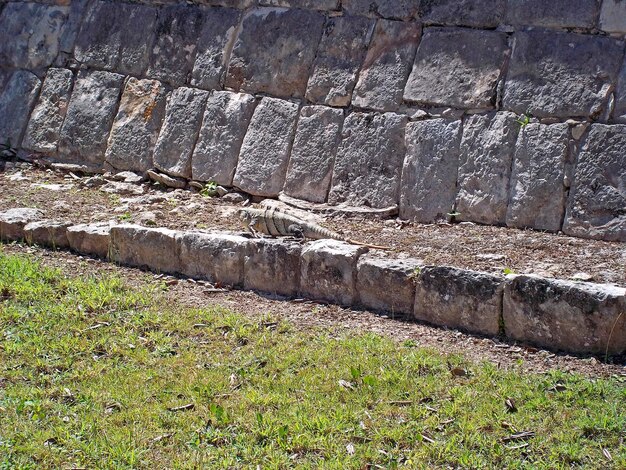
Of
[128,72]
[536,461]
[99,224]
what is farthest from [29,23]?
[536,461]

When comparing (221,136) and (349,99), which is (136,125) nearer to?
(221,136)

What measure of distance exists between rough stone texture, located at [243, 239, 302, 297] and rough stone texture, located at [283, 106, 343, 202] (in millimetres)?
1296

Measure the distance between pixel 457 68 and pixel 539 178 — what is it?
46.1 inches

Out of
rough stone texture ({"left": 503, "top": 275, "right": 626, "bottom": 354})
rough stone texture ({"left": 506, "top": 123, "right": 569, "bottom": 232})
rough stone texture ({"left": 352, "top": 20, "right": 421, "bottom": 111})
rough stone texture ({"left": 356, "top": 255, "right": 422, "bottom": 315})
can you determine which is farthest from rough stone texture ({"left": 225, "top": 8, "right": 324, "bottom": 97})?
rough stone texture ({"left": 503, "top": 275, "right": 626, "bottom": 354})

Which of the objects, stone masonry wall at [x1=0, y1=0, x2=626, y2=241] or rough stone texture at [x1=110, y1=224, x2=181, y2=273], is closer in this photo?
stone masonry wall at [x1=0, y1=0, x2=626, y2=241]

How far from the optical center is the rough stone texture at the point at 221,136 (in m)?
8.41

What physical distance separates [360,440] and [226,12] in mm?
5363

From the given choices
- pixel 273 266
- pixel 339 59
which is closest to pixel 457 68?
pixel 339 59

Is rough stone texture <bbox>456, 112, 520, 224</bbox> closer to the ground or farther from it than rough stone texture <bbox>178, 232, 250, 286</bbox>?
farther from it

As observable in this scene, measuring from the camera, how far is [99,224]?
7.66m

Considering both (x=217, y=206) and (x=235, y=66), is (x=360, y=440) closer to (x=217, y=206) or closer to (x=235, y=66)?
(x=217, y=206)

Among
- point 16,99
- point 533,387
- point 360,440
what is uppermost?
point 16,99

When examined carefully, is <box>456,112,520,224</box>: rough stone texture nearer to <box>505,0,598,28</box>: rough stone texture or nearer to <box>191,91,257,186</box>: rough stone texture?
<box>505,0,598,28</box>: rough stone texture

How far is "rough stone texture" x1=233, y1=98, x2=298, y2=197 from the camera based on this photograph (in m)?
8.12
